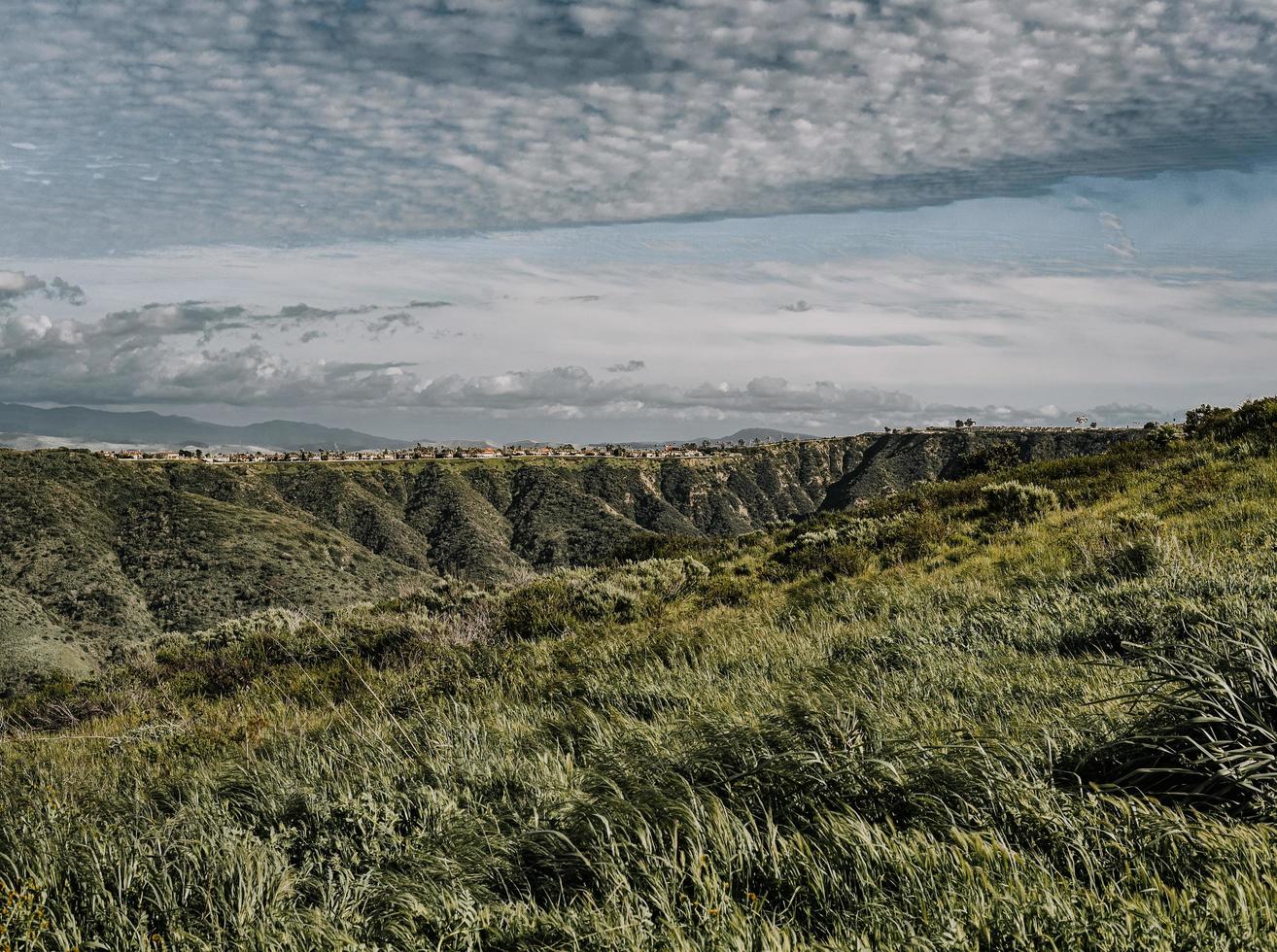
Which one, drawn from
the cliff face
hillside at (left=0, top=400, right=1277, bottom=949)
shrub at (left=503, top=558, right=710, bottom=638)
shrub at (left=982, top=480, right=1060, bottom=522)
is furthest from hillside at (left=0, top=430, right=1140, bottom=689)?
hillside at (left=0, top=400, right=1277, bottom=949)

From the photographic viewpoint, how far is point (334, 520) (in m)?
113

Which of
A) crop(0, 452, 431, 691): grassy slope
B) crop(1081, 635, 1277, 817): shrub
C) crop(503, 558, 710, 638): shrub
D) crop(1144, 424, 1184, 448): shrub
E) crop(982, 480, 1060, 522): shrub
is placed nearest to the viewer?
crop(1081, 635, 1277, 817): shrub

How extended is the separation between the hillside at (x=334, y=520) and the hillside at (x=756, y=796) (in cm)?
824

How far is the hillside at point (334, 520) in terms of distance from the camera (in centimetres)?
5159

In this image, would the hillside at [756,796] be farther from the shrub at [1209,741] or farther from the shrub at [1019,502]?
the shrub at [1019,502]

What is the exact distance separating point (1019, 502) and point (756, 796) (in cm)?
1324

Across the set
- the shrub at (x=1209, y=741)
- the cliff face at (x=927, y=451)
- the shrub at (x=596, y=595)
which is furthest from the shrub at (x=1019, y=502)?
the cliff face at (x=927, y=451)

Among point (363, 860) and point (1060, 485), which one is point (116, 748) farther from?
point (1060, 485)

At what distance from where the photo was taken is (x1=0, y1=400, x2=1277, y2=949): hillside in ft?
8.70

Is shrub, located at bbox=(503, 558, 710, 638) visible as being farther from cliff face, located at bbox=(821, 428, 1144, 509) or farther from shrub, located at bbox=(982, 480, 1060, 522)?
cliff face, located at bbox=(821, 428, 1144, 509)

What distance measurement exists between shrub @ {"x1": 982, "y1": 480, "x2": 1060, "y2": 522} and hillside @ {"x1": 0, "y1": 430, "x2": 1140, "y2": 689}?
7.92 m

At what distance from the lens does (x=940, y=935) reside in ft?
7.63

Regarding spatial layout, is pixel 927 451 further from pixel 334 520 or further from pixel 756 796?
pixel 756 796

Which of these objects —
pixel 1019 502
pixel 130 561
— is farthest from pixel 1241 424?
pixel 130 561
